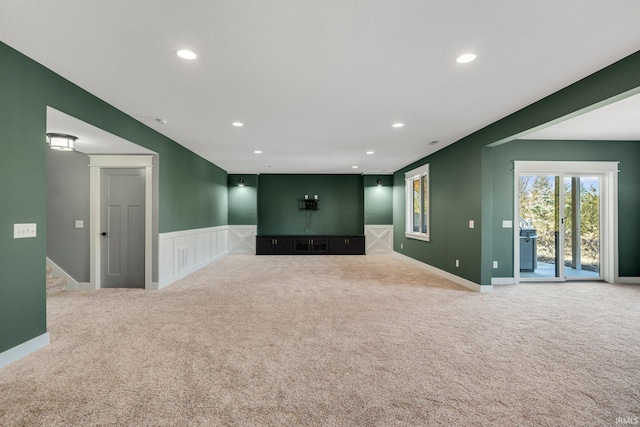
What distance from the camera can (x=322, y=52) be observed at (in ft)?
8.54

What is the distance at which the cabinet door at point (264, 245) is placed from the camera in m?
9.63

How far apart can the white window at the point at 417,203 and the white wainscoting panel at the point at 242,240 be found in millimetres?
4788

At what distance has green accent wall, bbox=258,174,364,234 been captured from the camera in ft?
33.9

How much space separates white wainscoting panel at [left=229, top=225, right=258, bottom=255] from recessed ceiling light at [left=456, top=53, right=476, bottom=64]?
26.4 feet

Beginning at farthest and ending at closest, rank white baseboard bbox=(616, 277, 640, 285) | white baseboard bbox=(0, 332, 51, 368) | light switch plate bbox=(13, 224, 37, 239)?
1. white baseboard bbox=(616, 277, 640, 285)
2. light switch plate bbox=(13, 224, 37, 239)
3. white baseboard bbox=(0, 332, 51, 368)

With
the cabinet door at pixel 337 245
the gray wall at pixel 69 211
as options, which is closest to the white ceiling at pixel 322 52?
the gray wall at pixel 69 211

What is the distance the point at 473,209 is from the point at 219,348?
15.0 ft

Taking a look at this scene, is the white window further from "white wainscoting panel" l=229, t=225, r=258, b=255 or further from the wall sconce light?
the wall sconce light

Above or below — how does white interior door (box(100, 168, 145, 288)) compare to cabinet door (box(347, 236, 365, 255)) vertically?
above

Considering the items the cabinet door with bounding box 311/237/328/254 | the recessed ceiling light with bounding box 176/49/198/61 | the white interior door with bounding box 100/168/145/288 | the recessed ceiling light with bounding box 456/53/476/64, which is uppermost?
the recessed ceiling light with bounding box 176/49/198/61

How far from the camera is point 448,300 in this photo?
4500 millimetres

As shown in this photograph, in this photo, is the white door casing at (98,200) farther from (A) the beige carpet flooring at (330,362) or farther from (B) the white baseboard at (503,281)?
(B) the white baseboard at (503,281)

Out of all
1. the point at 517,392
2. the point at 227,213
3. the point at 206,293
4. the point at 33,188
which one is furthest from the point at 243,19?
the point at 227,213

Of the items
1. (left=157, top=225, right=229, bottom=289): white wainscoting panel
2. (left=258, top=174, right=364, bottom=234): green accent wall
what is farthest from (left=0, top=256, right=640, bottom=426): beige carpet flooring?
(left=258, top=174, right=364, bottom=234): green accent wall
